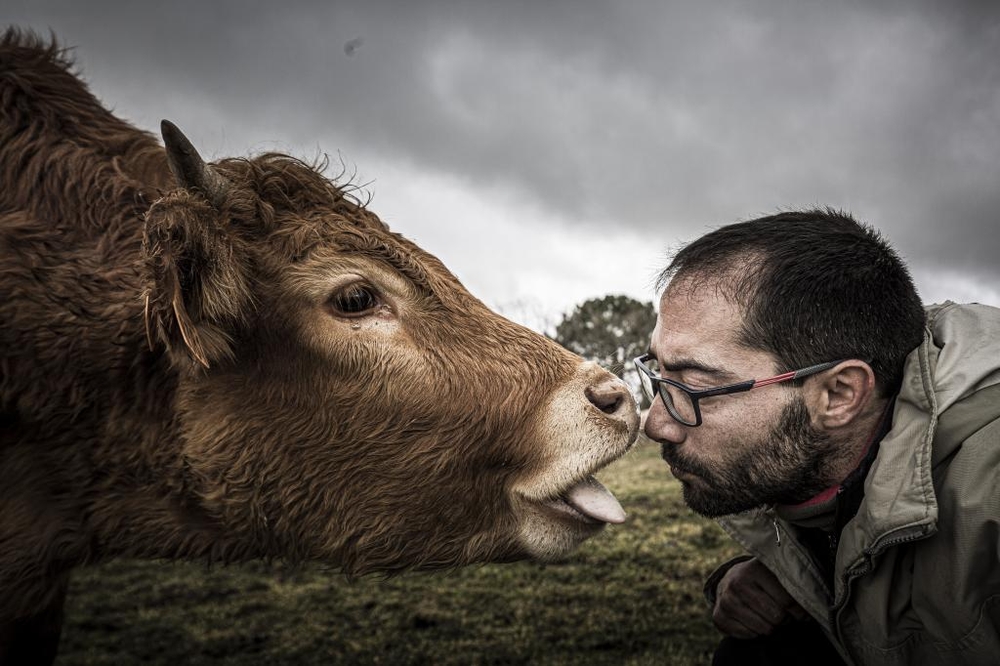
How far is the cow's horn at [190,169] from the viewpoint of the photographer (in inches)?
92.4

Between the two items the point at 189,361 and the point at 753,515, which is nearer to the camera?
the point at 189,361

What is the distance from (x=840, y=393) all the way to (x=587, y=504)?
106cm

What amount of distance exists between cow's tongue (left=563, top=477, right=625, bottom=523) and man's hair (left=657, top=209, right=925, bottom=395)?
2.63 ft

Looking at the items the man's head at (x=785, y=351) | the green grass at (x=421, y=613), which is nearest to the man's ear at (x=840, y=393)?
the man's head at (x=785, y=351)

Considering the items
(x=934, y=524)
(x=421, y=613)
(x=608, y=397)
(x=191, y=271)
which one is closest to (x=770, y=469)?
(x=934, y=524)

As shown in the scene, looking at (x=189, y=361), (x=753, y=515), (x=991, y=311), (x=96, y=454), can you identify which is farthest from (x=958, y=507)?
(x=96, y=454)

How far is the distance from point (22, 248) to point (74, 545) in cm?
113

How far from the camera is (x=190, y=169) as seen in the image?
2.46 m

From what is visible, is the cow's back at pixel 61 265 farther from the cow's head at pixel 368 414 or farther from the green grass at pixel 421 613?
the green grass at pixel 421 613

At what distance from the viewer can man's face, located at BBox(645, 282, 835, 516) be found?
8.79 ft

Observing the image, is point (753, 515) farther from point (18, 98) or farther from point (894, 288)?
point (18, 98)

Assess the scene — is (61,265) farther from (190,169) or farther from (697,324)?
(697,324)

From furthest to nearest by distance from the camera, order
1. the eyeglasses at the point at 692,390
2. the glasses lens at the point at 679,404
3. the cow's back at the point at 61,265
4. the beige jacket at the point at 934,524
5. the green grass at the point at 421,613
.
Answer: the green grass at the point at 421,613 → the glasses lens at the point at 679,404 → the eyeglasses at the point at 692,390 → the cow's back at the point at 61,265 → the beige jacket at the point at 934,524

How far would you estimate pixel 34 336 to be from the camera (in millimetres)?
2488
